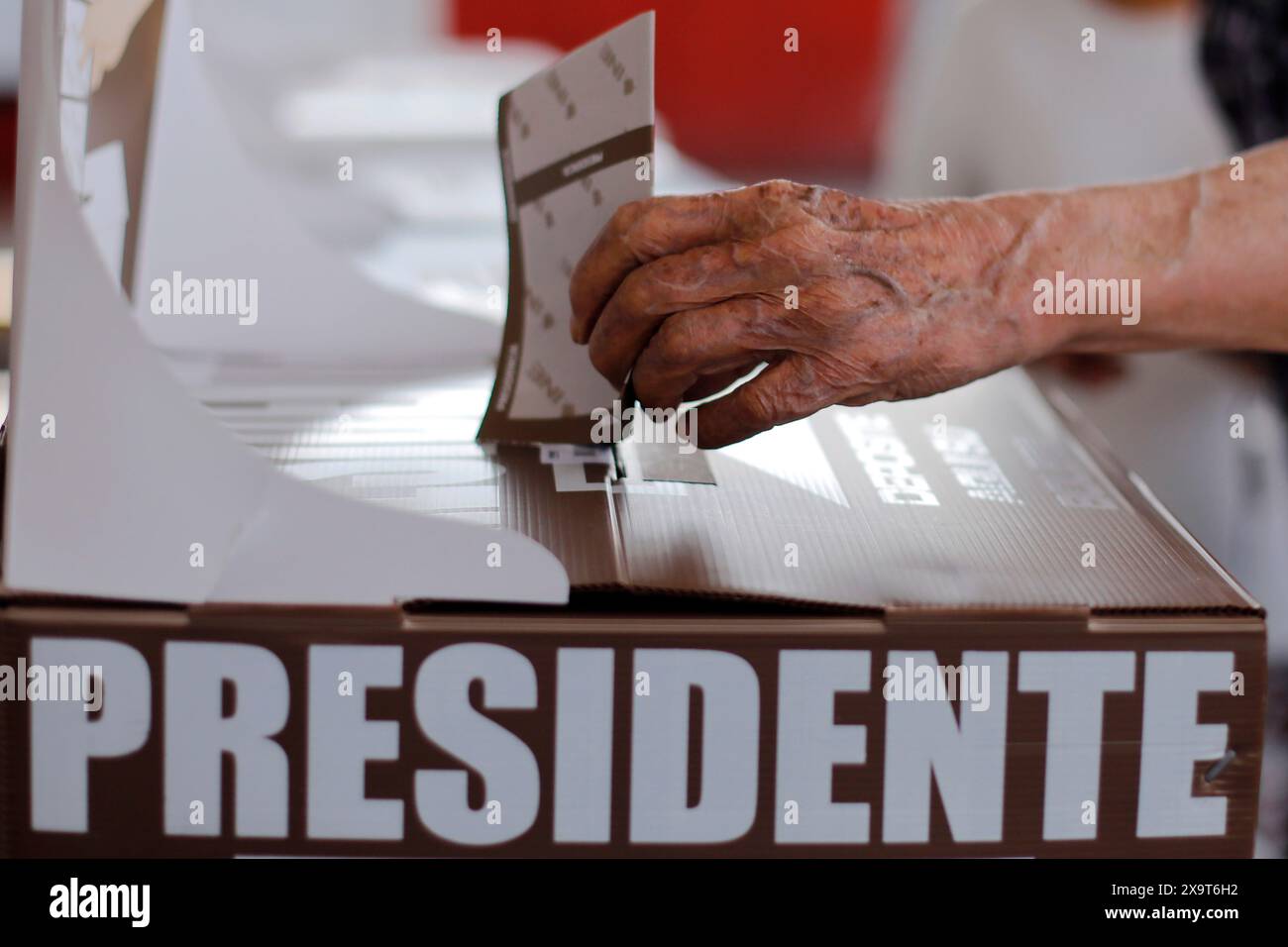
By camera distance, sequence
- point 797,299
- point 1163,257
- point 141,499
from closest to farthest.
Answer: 1. point 141,499
2. point 797,299
3. point 1163,257

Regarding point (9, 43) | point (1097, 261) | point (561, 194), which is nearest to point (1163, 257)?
point (1097, 261)

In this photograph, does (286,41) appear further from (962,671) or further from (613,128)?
(962,671)

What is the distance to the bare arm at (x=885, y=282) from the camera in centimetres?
74

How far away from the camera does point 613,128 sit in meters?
0.77

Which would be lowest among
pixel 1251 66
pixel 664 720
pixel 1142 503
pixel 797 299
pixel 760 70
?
pixel 664 720

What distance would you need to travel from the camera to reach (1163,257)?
2.81ft

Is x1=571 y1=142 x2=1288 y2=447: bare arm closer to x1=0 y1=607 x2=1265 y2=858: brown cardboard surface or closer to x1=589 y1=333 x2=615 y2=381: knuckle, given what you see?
x1=589 y1=333 x2=615 y2=381: knuckle

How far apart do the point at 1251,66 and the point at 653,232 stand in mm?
1064

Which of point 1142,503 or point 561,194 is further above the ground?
point 561,194

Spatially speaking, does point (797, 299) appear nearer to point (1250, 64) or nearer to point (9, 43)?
point (1250, 64)

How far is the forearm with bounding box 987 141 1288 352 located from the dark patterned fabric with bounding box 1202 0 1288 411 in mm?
662

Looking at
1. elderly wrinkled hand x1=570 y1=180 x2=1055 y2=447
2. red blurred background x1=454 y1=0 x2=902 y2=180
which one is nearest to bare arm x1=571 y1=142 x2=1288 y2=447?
elderly wrinkled hand x1=570 y1=180 x2=1055 y2=447

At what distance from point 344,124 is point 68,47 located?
1.42 meters
